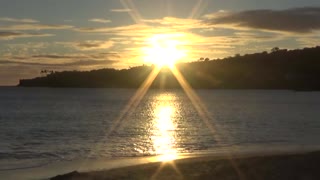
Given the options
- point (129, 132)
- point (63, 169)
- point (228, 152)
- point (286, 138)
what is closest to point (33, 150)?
point (63, 169)

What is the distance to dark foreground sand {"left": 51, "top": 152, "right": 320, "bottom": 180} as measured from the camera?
21172 millimetres

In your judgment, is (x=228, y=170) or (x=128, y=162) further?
(x=128, y=162)

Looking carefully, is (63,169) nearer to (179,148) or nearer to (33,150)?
(33,150)

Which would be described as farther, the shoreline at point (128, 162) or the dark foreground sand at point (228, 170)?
the shoreline at point (128, 162)

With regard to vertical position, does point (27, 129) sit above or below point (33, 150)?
above

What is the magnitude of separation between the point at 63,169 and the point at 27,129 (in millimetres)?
29029

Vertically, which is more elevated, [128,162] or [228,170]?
[128,162]

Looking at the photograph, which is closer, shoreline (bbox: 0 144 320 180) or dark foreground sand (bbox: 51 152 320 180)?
dark foreground sand (bbox: 51 152 320 180)

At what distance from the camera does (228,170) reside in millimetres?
22688

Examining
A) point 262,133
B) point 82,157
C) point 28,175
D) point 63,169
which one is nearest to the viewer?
point 28,175

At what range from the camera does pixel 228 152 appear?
108 ft

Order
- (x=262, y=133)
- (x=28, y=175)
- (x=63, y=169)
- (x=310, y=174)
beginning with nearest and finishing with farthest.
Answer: (x=310, y=174), (x=28, y=175), (x=63, y=169), (x=262, y=133)

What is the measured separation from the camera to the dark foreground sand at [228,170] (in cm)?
2117

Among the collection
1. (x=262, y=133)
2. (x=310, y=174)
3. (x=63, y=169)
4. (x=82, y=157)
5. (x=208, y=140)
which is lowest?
(x=310, y=174)
